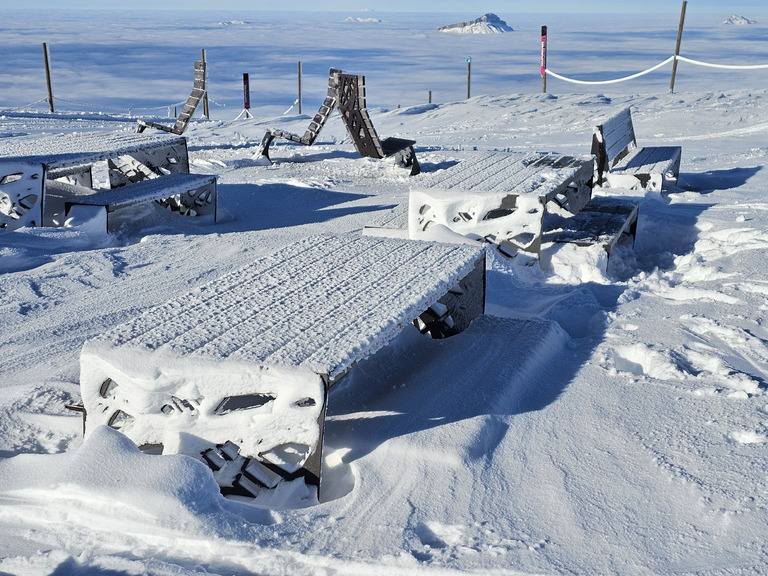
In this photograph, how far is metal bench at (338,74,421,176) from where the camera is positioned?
8.98m

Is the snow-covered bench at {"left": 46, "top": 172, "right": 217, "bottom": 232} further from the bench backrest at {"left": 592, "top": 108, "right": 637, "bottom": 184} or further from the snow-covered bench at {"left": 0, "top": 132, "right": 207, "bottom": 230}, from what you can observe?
the bench backrest at {"left": 592, "top": 108, "right": 637, "bottom": 184}

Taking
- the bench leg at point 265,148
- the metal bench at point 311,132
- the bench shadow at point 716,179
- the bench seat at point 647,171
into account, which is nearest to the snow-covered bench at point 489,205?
the bench seat at point 647,171

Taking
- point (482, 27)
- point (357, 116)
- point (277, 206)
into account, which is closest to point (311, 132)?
point (357, 116)

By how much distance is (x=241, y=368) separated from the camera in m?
2.29

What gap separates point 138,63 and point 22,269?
47.8 meters

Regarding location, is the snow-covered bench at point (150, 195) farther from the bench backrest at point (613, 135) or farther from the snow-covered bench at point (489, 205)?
the bench backrest at point (613, 135)

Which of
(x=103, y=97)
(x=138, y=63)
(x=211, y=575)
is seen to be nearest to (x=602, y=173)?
(x=211, y=575)

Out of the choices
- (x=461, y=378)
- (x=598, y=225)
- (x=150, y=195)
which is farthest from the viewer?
(x=150, y=195)

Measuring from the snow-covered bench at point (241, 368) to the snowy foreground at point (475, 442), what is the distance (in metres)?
0.16

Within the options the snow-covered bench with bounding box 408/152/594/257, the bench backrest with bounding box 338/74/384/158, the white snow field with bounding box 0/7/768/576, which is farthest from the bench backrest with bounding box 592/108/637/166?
the bench backrest with bounding box 338/74/384/158

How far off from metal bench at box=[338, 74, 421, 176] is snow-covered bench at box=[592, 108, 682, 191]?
2.32m

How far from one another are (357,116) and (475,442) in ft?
23.7

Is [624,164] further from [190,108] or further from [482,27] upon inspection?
[482,27]

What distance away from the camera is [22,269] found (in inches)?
199
